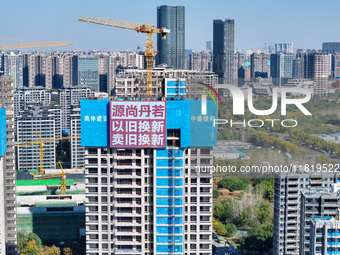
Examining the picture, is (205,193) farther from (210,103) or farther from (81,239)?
(81,239)

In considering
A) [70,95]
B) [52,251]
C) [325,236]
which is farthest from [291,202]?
[70,95]

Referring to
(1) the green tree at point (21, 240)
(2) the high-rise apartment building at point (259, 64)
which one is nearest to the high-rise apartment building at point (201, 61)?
(2) the high-rise apartment building at point (259, 64)

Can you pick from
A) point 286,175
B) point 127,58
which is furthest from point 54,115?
point 127,58

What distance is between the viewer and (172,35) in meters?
30.5

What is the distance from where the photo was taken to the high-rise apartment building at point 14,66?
1154 inches

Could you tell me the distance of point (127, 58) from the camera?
107 ft

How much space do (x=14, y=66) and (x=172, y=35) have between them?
6776 mm

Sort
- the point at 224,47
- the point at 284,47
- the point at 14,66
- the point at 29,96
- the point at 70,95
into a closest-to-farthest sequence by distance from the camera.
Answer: the point at 70,95
the point at 29,96
the point at 14,66
the point at 224,47
the point at 284,47

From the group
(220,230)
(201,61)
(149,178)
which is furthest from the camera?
(201,61)

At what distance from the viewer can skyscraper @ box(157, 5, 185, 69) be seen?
30.3 metres

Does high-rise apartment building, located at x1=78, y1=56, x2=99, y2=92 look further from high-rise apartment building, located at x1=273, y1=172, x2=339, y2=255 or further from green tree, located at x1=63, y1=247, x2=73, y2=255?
high-rise apartment building, located at x1=273, y1=172, x2=339, y2=255

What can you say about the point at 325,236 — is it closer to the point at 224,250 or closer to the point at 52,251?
the point at 224,250

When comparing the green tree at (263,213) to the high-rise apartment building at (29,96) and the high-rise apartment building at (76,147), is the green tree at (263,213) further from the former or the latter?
the high-rise apartment building at (29,96)

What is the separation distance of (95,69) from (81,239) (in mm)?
19182
